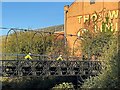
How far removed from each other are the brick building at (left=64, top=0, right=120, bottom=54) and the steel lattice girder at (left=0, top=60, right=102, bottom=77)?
42.9 feet

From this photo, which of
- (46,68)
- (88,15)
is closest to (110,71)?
(46,68)

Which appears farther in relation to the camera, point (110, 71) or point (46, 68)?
point (46, 68)

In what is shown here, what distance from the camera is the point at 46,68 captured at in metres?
17.3

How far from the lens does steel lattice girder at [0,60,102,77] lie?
15938 millimetres

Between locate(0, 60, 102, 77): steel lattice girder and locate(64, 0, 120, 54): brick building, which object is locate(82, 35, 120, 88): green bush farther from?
locate(64, 0, 120, 54): brick building

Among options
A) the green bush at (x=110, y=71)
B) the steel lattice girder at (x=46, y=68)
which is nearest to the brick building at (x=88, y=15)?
the steel lattice girder at (x=46, y=68)

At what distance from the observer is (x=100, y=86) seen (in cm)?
1597

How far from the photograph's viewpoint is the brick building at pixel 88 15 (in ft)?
114

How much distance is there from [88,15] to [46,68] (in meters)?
21.5

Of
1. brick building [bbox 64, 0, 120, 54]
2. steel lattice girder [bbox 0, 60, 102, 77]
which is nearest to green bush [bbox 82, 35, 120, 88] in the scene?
steel lattice girder [bbox 0, 60, 102, 77]

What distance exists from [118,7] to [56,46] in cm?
1229

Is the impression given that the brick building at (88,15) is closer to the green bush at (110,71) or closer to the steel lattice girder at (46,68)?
the steel lattice girder at (46,68)

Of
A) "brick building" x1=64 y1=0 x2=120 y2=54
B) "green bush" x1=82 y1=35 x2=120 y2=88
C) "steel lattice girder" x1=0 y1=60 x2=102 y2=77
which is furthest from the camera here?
"brick building" x1=64 y1=0 x2=120 y2=54

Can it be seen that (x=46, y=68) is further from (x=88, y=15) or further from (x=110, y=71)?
(x=88, y=15)
